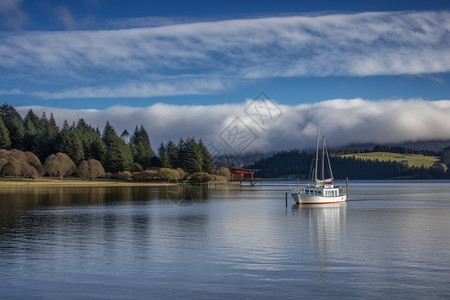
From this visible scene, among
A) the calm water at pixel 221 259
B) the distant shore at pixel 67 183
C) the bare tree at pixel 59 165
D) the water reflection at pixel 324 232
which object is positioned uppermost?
the bare tree at pixel 59 165

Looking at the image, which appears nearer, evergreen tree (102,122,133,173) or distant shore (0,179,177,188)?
distant shore (0,179,177,188)

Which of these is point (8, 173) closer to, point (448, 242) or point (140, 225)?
point (140, 225)

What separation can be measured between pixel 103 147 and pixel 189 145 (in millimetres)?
33344

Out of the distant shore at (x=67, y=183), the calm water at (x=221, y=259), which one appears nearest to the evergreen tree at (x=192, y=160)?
the distant shore at (x=67, y=183)

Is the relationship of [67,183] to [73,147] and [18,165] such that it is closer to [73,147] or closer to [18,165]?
[18,165]

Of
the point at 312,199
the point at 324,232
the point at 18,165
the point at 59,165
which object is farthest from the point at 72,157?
the point at 324,232

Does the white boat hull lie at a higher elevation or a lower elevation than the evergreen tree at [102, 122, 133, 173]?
lower

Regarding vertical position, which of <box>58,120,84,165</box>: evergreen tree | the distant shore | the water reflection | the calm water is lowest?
the water reflection

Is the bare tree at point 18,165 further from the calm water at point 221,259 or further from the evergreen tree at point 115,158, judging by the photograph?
the calm water at point 221,259

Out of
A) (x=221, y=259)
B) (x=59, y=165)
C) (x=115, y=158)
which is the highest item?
(x=115, y=158)

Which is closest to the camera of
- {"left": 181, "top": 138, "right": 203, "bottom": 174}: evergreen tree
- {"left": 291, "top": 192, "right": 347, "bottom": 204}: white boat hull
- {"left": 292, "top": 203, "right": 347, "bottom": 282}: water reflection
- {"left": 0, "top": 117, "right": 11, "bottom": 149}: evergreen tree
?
{"left": 292, "top": 203, "right": 347, "bottom": 282}: water reflection

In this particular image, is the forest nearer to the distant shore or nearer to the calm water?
the distant shore

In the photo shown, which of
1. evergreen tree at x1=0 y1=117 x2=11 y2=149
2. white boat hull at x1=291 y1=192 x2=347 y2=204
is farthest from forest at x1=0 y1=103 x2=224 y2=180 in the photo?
white boat hull at x1=291 y1=192 x2=347 y2=204

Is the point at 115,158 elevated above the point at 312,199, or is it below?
above
